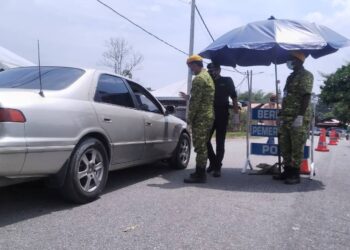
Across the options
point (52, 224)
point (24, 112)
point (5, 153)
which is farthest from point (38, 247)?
point (24, 112)

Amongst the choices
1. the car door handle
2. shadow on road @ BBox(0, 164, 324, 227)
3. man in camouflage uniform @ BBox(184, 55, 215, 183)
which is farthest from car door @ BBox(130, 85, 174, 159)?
the car door handle

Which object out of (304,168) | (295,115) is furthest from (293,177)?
(304,168)

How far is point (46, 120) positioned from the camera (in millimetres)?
4215

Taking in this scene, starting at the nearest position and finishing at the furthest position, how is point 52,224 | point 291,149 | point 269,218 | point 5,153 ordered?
point 5,153
point 52,224
point 269,218
point 291,149

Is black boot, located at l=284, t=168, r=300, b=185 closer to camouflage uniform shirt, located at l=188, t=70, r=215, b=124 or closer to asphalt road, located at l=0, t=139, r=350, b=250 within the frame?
asphalt road, located at l=0, t=139, r=350, b=250

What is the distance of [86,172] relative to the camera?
4855 mm

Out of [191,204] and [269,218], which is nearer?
[269,218]

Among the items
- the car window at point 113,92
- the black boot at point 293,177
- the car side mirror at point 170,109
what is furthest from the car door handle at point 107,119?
the black boot at point 293,177

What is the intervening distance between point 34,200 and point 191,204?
1.86 meters

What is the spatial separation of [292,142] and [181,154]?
6.87 feet

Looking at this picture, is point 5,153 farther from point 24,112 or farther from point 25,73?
point 25,73

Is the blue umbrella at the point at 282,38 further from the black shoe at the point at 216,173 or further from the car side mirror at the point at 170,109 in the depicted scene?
the black shoe at the point at 216,173

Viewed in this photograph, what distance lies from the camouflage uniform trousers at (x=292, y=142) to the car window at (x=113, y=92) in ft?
7.93

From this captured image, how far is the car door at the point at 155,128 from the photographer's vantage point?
6382mm
